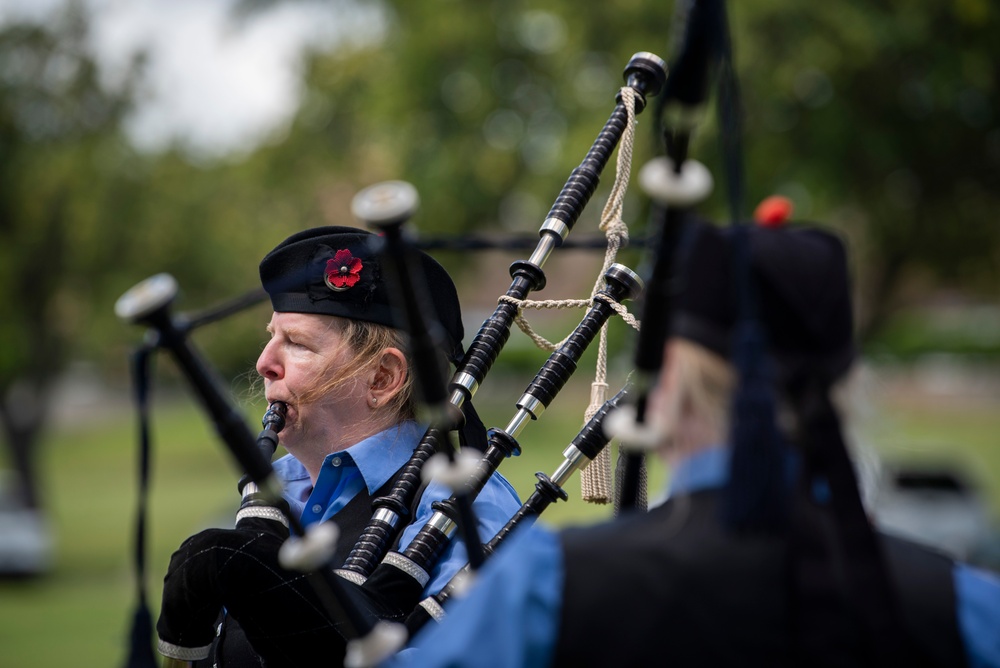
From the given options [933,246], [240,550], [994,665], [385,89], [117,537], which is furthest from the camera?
[117,537]

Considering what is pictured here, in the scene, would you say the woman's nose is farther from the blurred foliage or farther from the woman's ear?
the blurred foliage

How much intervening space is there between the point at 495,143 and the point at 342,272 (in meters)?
9.76

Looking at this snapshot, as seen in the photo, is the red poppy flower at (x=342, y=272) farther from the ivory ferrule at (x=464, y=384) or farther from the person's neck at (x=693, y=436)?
the person's neck at (x=693, y=436)

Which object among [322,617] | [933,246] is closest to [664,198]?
[322,617]

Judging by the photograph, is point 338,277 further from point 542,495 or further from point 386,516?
point 542,495

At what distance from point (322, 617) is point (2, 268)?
48.3 ft

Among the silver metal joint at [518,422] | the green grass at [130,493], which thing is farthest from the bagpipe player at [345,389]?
the green grass at [130,493]

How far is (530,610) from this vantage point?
1.53m

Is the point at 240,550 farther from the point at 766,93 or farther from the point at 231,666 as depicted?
the point at 766,93

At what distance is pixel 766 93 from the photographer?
30.8ft

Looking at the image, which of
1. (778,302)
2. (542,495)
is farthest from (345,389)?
(778,302)

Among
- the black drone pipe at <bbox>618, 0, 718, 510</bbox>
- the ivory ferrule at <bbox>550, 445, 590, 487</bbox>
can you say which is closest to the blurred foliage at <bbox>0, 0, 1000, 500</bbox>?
the ivory ferrule at <bbox>550, 445, 590, 487</bbox>

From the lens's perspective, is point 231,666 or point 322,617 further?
point 231,666

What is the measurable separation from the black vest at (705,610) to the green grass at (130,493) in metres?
0.31
